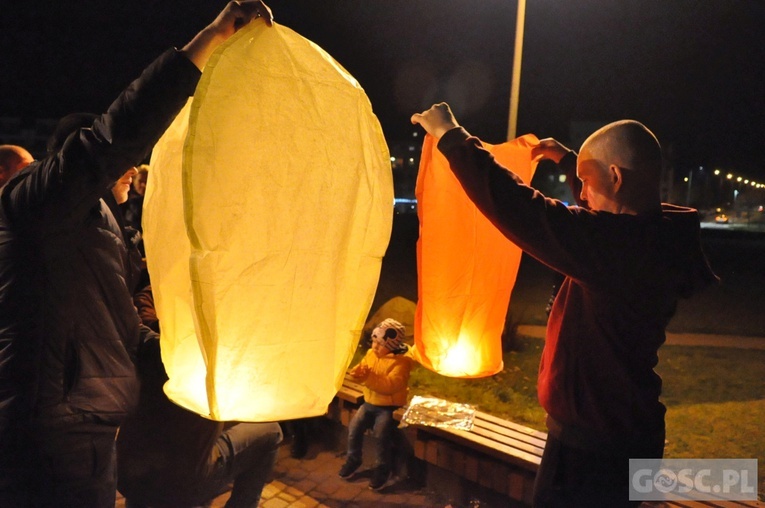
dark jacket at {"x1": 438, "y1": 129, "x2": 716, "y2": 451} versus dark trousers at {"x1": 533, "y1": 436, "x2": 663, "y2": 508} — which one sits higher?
dark jacket at {"x1": 438, "y1": 129, "x2": 716, "y2": 451}

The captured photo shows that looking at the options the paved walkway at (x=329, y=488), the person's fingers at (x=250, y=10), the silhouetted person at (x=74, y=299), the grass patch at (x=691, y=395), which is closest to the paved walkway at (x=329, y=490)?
the paved walkway at (x=329, y=488)

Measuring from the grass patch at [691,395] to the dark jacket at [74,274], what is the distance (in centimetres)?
452

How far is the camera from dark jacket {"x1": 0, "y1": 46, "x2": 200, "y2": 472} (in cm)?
153

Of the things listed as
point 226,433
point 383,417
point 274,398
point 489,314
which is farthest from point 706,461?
point 274,398

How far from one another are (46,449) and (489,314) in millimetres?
2030

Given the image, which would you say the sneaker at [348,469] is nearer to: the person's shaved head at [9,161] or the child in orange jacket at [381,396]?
the child in orange jacket at [381,396]

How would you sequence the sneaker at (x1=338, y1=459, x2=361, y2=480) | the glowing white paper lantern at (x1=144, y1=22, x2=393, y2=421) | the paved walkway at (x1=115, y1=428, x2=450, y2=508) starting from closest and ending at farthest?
the glowing white paper lantern at (x1=144, y1=22, x2=393, y2=421)
the paved walkway at (x1=115, y1=428, x2=450, y2=508)
the sneaker at (x1=338, y1=459, x2=361, y2=480)

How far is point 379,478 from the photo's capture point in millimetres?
4293

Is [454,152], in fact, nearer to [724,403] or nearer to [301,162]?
[301,162]

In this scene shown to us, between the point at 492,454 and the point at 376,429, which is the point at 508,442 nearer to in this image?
the point at 492,454

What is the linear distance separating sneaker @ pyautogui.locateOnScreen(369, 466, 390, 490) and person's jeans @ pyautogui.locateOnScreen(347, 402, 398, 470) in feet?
0.11

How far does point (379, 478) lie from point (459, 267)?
2.51m

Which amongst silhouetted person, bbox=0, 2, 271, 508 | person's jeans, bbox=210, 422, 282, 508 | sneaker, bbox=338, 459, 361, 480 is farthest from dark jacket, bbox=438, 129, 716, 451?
sneaker, bbox=338, 459, 361, 480

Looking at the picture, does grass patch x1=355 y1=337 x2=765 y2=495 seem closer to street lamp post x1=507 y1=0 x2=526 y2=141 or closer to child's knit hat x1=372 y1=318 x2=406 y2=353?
child's knit hat x1=372 y1=318 x2=406 y2=353
